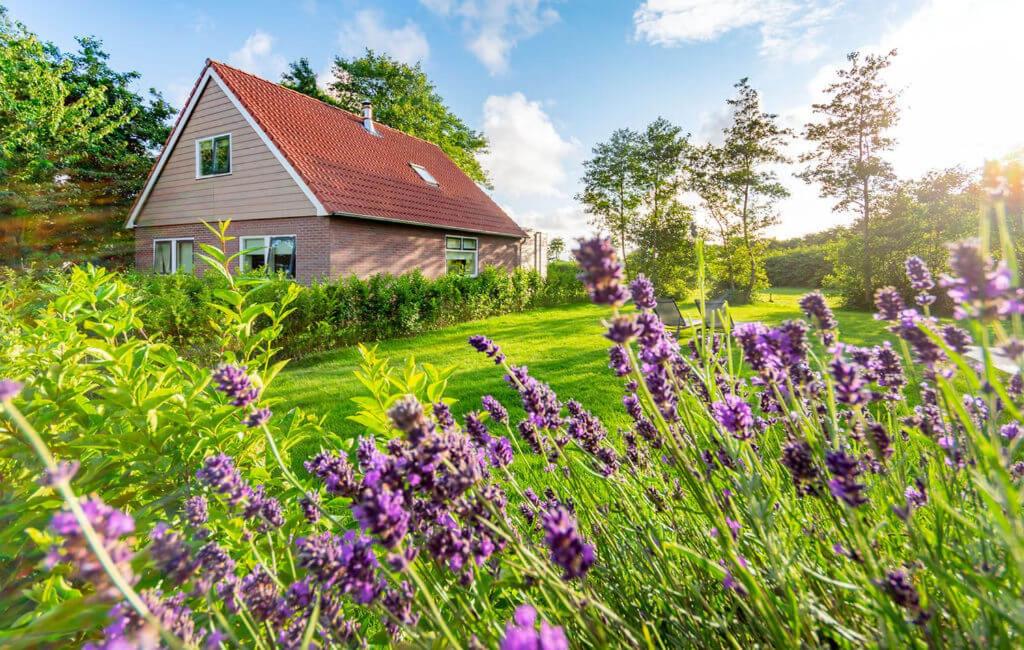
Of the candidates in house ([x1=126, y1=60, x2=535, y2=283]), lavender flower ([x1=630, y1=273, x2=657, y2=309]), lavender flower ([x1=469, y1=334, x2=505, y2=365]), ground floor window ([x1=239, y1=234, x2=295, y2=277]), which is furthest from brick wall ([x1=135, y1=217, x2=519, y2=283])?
lavender flower ([x1=630, y1=273, x2=657, y2=309])

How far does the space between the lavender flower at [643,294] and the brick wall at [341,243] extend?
38.7ft

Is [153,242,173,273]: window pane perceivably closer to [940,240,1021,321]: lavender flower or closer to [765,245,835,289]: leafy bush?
[940,240,1021,321]: lavender flower

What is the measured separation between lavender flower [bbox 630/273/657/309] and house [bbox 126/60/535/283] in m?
11.4

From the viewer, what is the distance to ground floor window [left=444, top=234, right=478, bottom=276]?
15.8 meters

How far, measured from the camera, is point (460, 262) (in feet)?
54.0

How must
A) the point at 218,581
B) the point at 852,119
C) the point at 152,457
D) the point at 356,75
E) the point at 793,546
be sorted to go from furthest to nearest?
the point at 356,75
the point at 852,119
the point at 152,457
the point at 793,546
the point at 218,581

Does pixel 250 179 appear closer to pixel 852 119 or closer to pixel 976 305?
pixel 976 305

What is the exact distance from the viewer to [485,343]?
1.65 meters

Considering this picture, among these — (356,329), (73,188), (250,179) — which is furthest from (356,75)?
(356,329)

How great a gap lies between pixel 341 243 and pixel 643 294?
12177mm

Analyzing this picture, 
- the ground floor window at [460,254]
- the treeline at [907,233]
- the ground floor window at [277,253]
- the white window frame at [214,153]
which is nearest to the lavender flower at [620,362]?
the ground floor window at [277,253]

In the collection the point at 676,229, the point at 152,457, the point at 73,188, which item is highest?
the point at 73,188

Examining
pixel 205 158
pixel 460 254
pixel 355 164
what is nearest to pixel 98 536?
pixel 355 164

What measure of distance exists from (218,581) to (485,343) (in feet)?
3.28
